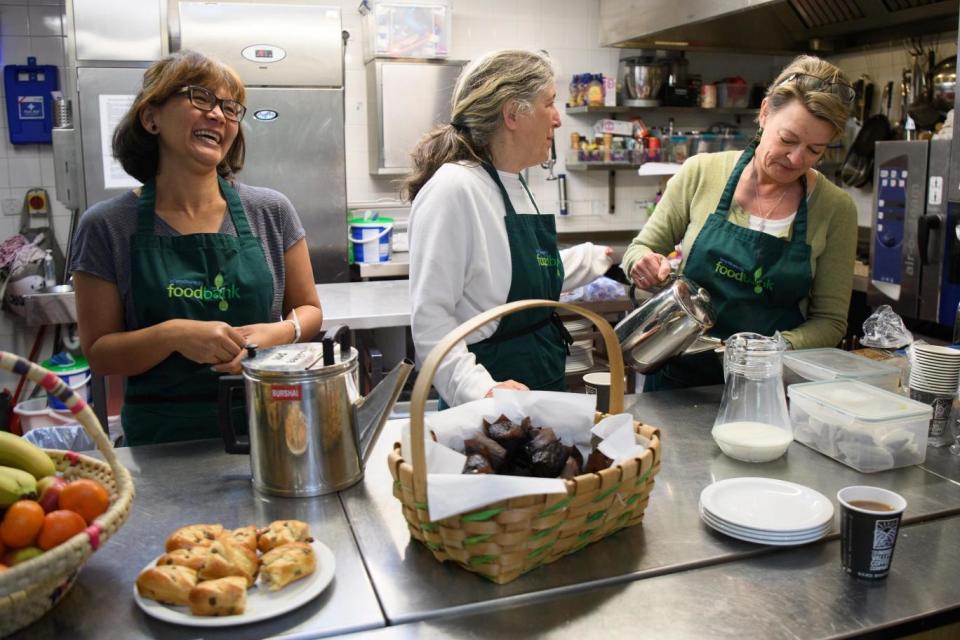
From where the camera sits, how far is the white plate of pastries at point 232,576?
1.12 m

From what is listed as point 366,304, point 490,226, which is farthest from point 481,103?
point 366,304

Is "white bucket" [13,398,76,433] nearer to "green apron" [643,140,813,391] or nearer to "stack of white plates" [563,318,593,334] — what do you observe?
"stack of white plates" [563,318,593,334]

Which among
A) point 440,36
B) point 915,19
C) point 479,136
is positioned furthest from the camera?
point 440,36

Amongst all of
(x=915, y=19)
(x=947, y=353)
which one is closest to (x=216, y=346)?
(x=947, y=353)

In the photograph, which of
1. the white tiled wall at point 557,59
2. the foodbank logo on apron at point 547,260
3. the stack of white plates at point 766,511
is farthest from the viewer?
the white tiled wall at point 557,59

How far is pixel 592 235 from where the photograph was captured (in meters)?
5.97

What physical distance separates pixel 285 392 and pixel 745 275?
1444 mm

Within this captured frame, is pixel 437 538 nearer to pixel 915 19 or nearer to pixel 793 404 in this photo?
pixel 793 404

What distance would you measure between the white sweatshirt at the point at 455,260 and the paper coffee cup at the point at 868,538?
789 millimetres

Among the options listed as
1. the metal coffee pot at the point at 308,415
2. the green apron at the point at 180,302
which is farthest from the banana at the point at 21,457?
the green apron at the point at 180,302

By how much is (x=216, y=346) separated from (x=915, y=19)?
14.0 feet

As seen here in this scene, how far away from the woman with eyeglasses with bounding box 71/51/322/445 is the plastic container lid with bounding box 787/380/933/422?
118 centimetres

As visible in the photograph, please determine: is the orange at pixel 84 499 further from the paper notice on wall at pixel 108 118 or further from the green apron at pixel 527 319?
the paper notice on wall at pixel 108 118

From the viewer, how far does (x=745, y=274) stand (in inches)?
93.2
